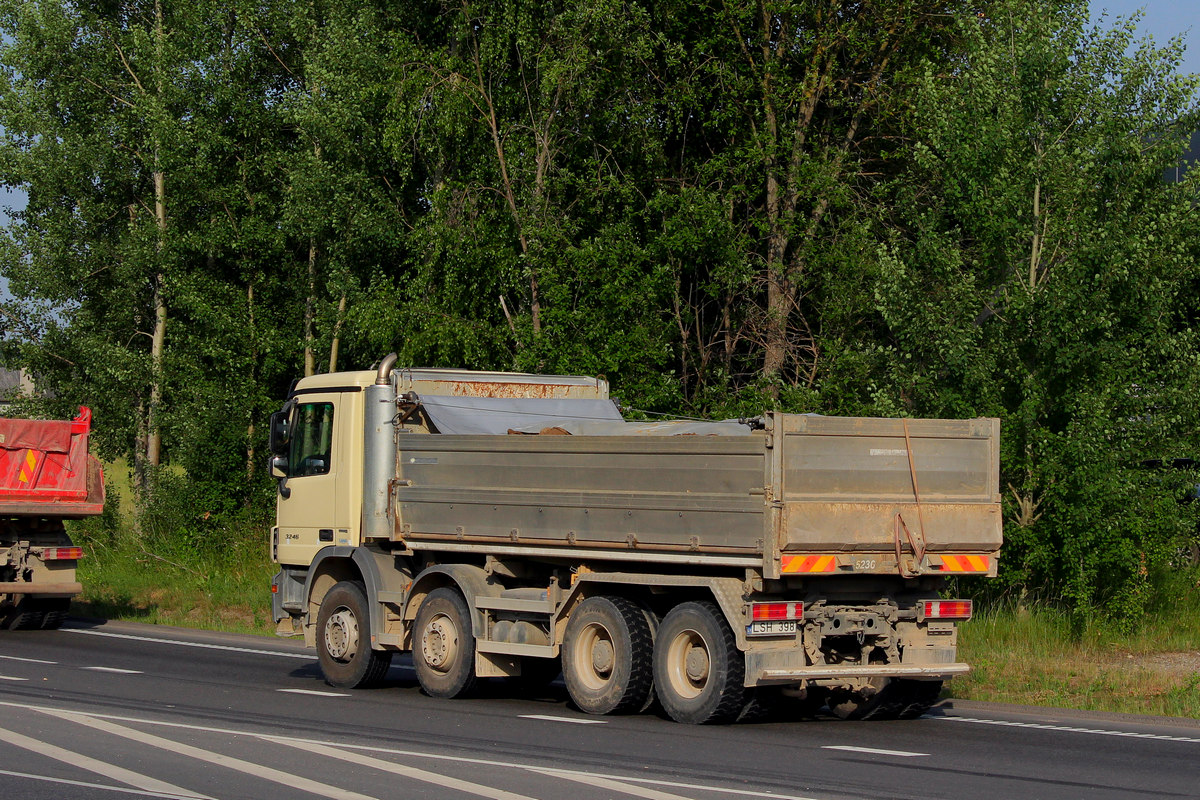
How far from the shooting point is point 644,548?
11.9 metres

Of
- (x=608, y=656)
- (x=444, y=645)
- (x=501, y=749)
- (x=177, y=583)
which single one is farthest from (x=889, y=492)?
(x=177, y=583)

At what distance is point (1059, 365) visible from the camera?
17.8 meters

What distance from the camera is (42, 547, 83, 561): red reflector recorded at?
67.3 ft

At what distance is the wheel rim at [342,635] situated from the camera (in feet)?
47.6

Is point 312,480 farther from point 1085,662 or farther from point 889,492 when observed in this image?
point 1085,662

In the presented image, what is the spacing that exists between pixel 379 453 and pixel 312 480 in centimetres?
127

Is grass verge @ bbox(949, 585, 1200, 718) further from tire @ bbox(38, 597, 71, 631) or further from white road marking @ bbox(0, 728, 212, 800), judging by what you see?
tire @ bbox(38, 597, 71, 631)

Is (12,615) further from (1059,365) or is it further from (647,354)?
(1059,365)

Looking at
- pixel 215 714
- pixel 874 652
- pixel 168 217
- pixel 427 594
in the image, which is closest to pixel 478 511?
pixel 427 594

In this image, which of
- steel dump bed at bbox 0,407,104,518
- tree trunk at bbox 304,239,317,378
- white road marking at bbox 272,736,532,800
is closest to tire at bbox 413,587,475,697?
white road marking at bbox 272,736,532,800

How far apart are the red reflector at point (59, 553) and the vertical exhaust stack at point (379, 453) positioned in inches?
316

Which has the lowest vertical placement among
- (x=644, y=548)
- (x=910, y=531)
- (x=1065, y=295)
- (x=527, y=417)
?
(x=644, y=548)

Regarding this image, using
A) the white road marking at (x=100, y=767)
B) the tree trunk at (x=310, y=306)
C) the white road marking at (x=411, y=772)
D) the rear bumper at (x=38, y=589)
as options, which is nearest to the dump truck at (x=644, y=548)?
the white road marking at (x=411, y=772)

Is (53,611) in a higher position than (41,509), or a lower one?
lower
